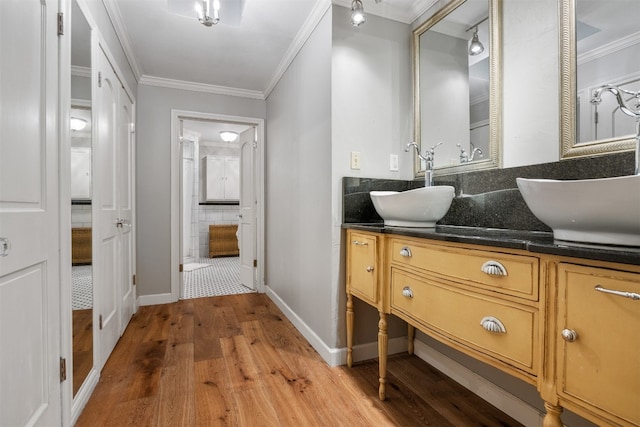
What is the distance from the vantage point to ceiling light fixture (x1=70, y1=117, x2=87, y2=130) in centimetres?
145

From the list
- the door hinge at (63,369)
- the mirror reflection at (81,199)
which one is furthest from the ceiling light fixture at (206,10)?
the door hinge at (63,369)

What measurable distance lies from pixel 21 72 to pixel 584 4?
2107mm

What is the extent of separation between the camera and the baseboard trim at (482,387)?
1.42 m

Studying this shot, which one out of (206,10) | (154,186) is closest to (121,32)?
(206,10)

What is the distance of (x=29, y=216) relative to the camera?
1082mm

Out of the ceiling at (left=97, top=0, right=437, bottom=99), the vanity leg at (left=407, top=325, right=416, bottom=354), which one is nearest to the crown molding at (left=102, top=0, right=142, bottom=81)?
the ceiling at (left=97, top=0, right=437, bottom=99)

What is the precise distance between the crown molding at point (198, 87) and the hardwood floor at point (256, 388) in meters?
2.42

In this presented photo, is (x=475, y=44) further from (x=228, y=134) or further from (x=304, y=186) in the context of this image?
(x=228, y=134)

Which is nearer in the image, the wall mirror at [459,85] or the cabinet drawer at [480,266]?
the cabinet drawer at [480,266]

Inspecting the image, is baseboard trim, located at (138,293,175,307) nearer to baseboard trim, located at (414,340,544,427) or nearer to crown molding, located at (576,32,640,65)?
baseboard trim, located at (414,340,544,427)

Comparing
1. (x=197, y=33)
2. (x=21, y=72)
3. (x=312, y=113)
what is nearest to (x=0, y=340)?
(x=21, y=72)

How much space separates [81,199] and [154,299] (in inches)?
77.7

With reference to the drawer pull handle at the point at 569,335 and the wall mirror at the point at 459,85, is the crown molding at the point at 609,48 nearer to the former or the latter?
the wall mirror at the point at 459,85

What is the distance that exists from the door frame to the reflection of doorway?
173 cm
